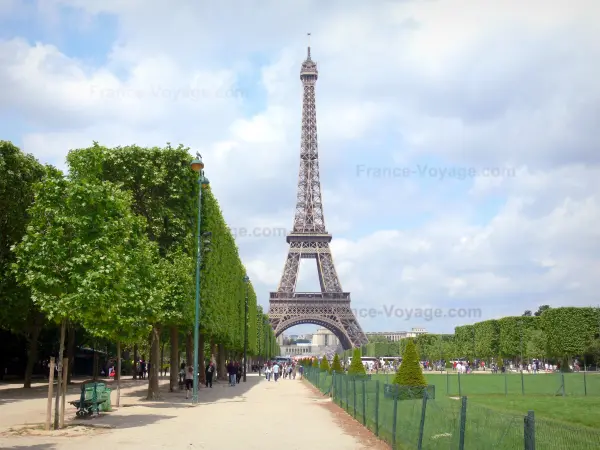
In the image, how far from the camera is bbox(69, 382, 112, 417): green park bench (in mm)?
21469

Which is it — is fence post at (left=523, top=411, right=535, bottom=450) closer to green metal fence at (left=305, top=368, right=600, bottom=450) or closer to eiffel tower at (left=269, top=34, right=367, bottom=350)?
green metal fence at (left=305, top=368, right=600, bottom=450)

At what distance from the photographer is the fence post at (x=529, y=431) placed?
736cm

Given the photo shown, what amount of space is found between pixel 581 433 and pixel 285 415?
716 inches

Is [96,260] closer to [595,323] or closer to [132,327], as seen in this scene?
[132,327]

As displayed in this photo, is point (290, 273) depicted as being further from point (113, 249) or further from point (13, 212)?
point (113, 249)

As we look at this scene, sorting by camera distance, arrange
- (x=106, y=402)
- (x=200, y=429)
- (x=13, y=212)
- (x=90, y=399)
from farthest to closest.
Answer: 1. (x=13, y=212)
2. (x=106, y=402)
3. (x=90, y=399)
4. (x=200, y=429)

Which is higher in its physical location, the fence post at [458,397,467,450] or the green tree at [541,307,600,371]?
the green tree at [541,307,600,371]

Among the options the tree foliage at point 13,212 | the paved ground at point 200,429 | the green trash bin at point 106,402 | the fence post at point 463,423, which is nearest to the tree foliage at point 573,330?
the paved ground at point 200,429

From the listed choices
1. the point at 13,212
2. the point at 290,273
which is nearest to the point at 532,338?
the point at 290,273

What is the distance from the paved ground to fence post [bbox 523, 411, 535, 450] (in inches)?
320

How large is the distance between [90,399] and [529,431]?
58.7 feet

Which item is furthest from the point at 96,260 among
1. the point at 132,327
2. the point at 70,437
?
the point at 132,327

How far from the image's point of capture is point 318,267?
4503 inches

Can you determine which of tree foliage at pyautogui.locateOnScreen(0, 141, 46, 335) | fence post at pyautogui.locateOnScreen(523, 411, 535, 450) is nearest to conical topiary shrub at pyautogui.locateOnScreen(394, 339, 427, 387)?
fence post at pyautogui.locateOnScreen(523, 411, 535, 450)
